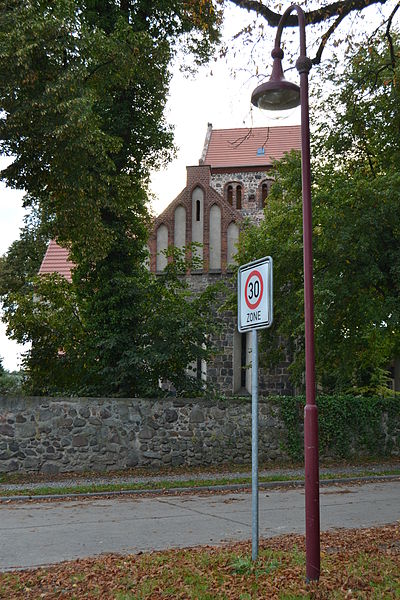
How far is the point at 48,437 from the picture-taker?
1476cm

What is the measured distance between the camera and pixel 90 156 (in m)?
14.6

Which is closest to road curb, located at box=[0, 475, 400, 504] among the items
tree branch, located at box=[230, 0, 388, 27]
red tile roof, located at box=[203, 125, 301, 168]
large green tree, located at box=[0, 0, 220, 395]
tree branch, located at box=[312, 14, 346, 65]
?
large green tree, located at box=[0, 0, 220, 395]

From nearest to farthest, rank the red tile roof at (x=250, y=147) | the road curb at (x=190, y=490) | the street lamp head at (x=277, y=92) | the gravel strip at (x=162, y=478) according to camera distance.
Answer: the street lamp head at (x=277, y=92)
the road curb at (x=190, y=490)
the gravel strip at (x=162, y=478)
the red tile roof at (x=250, y=147)

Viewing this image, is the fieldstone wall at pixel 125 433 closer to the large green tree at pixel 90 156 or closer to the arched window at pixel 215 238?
the large green tree at pixel 90 156

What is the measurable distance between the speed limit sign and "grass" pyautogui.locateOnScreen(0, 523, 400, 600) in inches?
86.9

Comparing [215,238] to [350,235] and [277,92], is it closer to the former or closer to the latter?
[350,235]

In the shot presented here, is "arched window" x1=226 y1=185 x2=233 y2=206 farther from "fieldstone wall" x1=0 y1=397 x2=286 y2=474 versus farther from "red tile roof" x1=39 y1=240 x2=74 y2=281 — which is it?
"fieldstone wall" x1=0 y1=397 x2=286 y2=474

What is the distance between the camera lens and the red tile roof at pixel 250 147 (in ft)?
131

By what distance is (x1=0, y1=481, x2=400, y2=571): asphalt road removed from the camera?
24.9 feet

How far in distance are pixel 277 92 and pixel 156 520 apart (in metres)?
6.33

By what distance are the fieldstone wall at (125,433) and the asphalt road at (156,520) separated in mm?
3219

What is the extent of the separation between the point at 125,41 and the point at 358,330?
32.0ft

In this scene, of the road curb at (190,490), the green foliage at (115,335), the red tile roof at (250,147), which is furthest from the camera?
the red tile roof at (250,147)

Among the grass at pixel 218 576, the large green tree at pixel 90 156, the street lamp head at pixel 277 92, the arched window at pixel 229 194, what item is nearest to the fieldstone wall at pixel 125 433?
the large green tree at pixel 90 156
